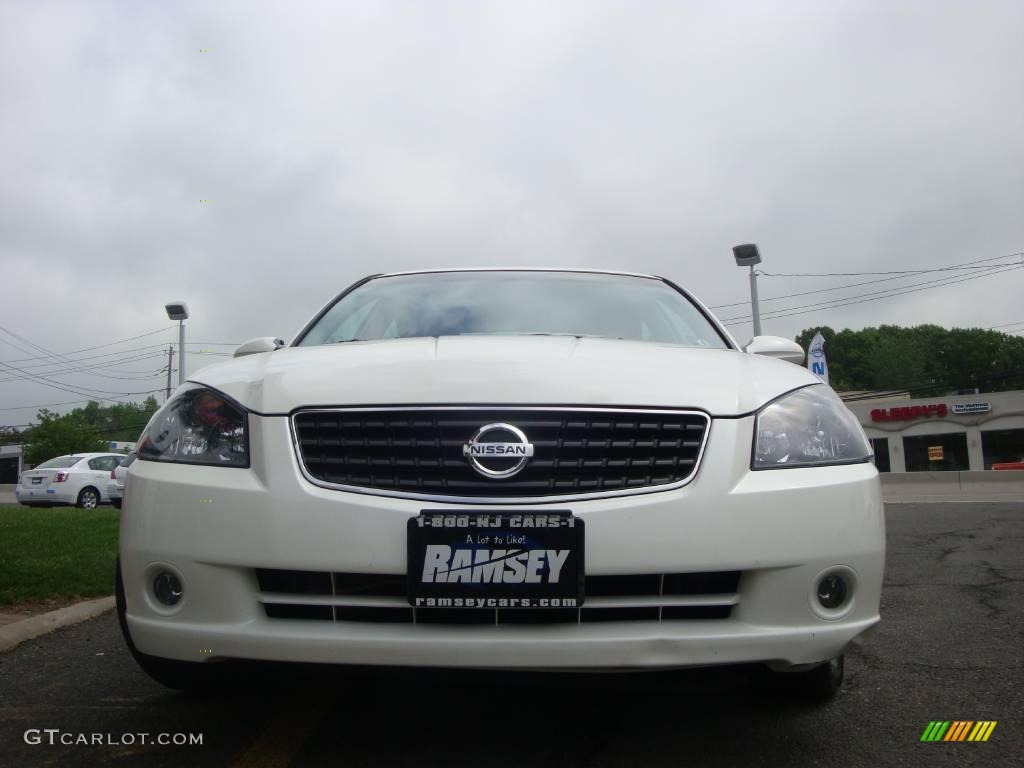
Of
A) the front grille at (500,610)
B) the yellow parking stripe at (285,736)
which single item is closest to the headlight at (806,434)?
the front grille at (500,610)

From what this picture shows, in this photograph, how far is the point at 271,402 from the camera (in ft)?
7.44

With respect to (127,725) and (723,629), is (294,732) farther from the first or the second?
(723,629)

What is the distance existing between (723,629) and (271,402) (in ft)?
4.01

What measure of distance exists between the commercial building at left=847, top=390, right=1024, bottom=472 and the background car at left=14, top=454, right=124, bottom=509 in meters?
31.1

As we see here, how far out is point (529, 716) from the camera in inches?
106

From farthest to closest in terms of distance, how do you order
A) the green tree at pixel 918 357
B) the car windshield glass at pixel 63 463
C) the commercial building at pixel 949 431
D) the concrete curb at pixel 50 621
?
the green tree at pixel 918 357
the commercial building at pixel 949 431
the car windshield glass at pixel 63 463
the concrete curb at pixel 50 621

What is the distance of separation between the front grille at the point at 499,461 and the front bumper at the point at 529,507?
0.05m

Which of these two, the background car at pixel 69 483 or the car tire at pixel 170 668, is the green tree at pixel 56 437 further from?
the car tire at pixel 170 668

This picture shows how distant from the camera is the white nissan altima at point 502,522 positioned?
201 centimetres

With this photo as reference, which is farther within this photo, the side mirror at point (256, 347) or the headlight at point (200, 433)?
the side mirror at point (256, 347)

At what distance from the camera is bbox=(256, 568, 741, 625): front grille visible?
2059 millimetres

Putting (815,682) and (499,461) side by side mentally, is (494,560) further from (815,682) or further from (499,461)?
(815,682)

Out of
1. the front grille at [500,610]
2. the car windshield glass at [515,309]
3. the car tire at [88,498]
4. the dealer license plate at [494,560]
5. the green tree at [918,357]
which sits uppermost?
the green tree at [918,357]

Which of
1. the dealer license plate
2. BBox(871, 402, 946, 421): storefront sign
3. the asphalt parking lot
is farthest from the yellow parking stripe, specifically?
BBox(871, 402, 946, 421): storefront sign
